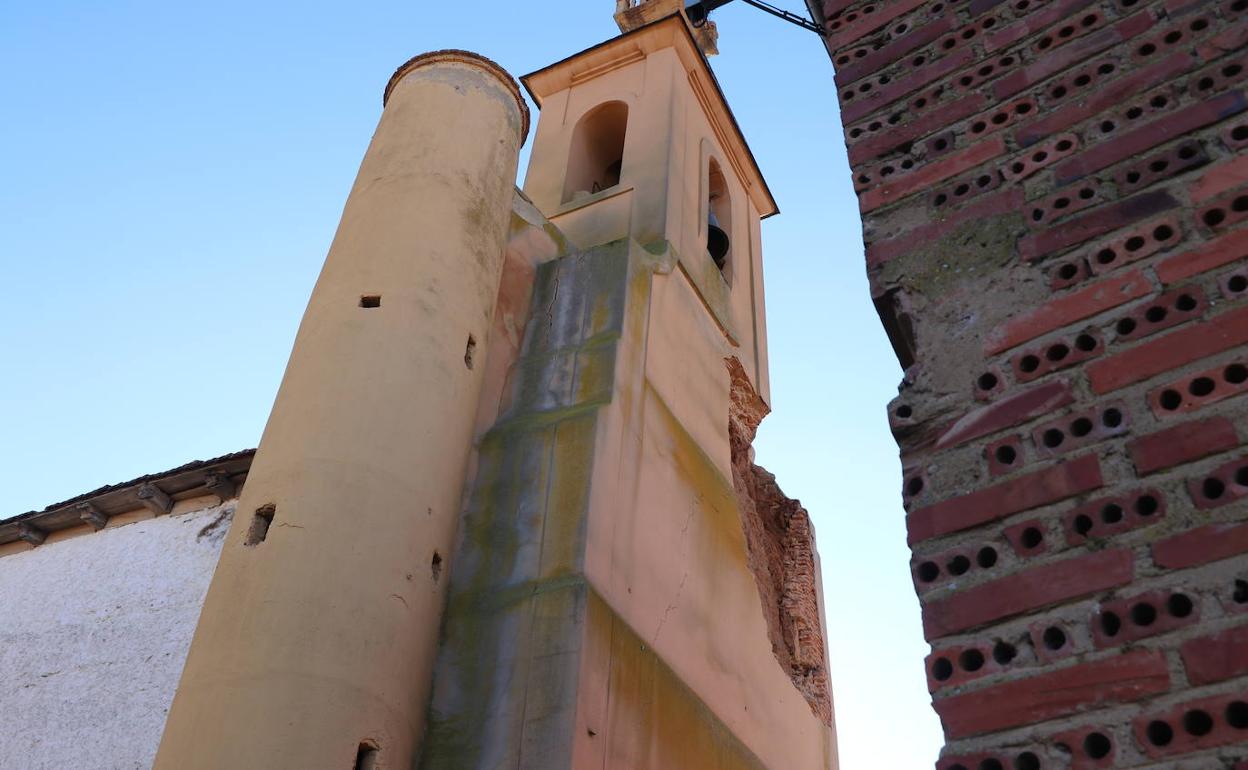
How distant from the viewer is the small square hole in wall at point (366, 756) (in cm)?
688

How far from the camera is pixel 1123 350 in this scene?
3.28 meters

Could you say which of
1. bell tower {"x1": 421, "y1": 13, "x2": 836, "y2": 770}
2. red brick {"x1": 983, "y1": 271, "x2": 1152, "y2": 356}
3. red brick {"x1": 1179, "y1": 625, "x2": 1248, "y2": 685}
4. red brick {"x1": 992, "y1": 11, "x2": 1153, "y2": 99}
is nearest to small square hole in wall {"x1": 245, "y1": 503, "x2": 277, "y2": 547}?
bell tower {"x1": 421, "y1": 13, "x2": 836, "y2": 770}

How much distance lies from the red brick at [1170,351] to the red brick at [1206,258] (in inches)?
7.4

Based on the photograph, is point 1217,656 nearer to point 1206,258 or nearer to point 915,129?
point 1206,258

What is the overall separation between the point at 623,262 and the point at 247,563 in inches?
186

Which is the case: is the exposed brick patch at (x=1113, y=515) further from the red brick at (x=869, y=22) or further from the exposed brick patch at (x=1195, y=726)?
the red brick at (x=869, y=22)

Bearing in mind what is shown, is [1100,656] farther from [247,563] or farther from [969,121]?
[247,563]

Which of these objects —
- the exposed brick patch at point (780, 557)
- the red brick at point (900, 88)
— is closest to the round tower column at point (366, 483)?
the exposed brick patch at point (780, 557)

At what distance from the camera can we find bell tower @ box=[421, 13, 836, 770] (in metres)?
7.71

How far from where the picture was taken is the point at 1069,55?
4.24 metres

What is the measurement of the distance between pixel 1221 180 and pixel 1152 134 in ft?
1.14

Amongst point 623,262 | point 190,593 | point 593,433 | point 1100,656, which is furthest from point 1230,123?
point 190,593

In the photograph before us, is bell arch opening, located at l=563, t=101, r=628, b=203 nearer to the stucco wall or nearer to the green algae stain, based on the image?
the stucco wall

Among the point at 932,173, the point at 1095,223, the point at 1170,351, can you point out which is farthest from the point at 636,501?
the point at 1170,351
